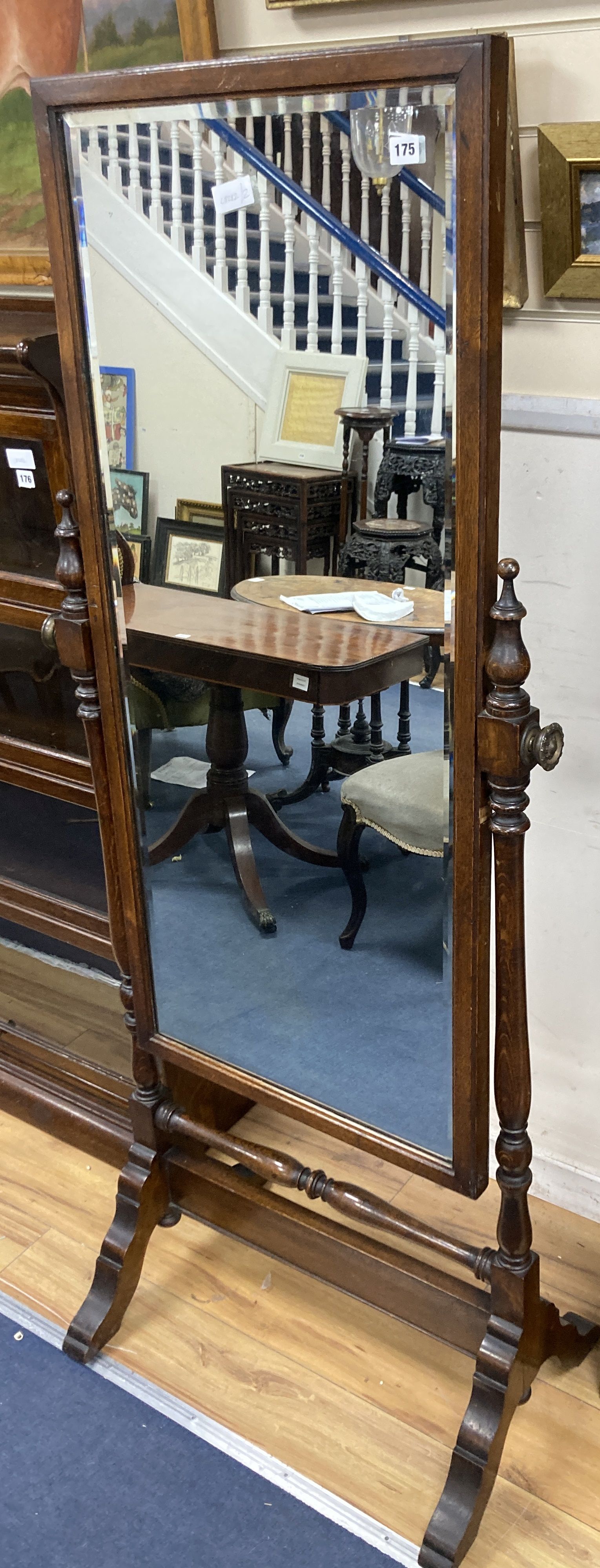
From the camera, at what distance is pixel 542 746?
1.15m

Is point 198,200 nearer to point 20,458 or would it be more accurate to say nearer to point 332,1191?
point 20,458

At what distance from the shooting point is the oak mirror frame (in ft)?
3.24

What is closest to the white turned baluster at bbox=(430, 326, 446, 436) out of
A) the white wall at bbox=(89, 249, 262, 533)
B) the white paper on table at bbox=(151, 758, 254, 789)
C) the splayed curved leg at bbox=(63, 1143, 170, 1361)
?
the white wall at bbox=(89, 249, 262, 533)

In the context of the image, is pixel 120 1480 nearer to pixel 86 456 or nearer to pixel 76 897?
pixel 76 897

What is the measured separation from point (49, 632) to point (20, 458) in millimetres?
254

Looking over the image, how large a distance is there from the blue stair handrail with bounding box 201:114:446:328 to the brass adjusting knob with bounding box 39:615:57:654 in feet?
2.03

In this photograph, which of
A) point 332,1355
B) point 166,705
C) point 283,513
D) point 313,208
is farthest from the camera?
point 332,1355

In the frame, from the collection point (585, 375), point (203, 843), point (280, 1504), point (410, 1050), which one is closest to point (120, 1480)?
point (280, 1504)

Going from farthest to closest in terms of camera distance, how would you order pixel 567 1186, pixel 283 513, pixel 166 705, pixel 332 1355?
pixel 567 1186 → pixel 332 1355 → pixel 166 705 → pixel 283 513

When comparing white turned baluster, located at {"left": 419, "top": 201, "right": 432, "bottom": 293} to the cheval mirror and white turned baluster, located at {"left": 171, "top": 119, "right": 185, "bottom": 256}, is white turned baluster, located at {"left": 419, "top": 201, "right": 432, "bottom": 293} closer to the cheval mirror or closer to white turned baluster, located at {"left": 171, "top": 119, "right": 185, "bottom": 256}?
the cheval mirror

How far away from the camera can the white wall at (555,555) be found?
4.19 ft

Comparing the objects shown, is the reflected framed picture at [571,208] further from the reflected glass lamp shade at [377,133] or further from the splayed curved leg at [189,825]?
the splayed curved leg at [189,825]

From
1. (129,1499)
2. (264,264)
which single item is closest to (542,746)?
(264,264)

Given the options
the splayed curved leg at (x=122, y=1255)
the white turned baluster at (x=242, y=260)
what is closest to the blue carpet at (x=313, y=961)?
the splayed curved leg at (x=122, y=1255)
